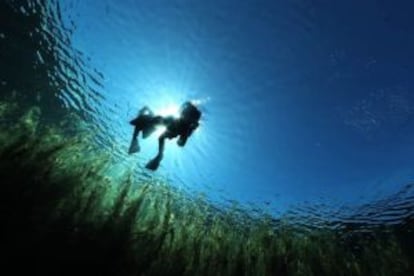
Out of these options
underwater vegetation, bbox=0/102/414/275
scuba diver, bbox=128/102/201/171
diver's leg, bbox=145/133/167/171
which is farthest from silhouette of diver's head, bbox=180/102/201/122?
underwater vegetation, bbox=0/102/414/275

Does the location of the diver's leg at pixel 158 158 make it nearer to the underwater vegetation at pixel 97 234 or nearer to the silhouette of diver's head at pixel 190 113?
the underwater vegetation at pixel 97 234

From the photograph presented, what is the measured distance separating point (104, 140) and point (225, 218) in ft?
34.7

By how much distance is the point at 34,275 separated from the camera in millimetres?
5188

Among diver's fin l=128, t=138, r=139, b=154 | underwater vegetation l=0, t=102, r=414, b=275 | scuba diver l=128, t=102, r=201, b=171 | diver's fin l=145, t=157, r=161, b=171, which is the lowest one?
underwater vegetation l=0, t=102, r=414, b=275

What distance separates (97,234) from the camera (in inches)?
236

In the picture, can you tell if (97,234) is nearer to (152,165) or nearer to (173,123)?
(152,165)

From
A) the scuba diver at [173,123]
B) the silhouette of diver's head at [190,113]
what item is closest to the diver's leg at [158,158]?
the scuba diver at [173,123]

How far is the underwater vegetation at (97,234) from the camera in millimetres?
5484

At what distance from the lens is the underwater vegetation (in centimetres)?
548

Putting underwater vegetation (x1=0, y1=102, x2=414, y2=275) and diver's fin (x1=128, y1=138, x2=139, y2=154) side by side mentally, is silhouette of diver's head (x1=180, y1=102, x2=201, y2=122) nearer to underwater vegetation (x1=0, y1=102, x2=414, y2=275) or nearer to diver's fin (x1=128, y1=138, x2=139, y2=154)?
diver's fin (x1=128, y1=138, x2=139, y2=154)

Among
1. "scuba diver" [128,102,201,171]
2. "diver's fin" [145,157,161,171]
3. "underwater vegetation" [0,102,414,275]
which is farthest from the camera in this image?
"scuba diver" [128,102,201,171]

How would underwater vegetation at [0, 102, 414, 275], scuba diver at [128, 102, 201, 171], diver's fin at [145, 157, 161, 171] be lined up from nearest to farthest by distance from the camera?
underwater vegetation at [0, 102, 414, 275] → diver's fin at [145, 157, 161, 171] → scuba diver at [128, 102, 201, 171]

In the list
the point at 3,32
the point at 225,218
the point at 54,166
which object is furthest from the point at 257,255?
the point at 3,32

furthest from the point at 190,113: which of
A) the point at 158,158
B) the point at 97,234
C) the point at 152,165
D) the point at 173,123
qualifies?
the point at 97,234
